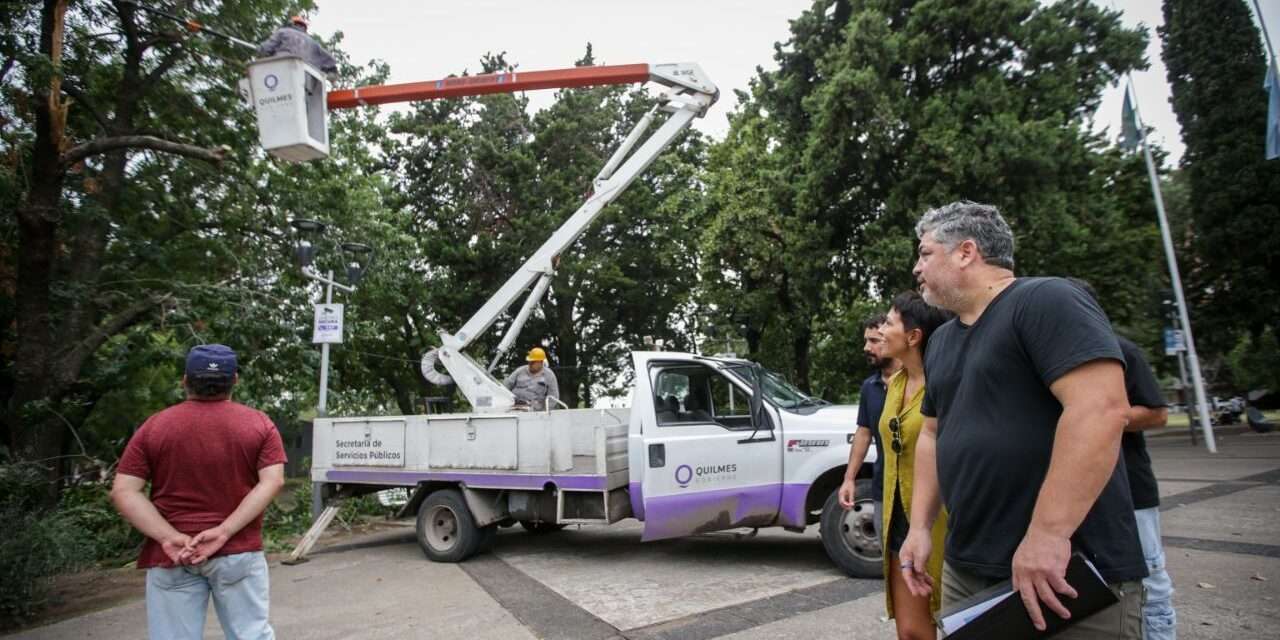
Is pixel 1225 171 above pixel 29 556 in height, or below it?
above

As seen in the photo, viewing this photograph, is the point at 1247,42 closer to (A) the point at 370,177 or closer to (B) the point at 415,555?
(A) the point at 370,177

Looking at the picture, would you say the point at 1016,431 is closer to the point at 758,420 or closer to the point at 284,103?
the point at 758,420

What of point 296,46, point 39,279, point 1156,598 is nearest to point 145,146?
point 39,279

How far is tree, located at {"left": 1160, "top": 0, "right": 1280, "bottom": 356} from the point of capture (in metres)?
20.6

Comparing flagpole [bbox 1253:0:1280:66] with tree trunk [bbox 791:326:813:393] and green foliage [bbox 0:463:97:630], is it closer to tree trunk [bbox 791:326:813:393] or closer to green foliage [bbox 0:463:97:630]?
tree trunk [bbox 791:326:813:393]

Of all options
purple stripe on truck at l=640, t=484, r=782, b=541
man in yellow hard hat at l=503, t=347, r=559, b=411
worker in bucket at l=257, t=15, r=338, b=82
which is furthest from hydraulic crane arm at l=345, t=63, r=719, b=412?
purple stripe on truck at l=640, t=484, r=782, b=541

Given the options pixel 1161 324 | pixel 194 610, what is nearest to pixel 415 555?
pixel 194 610

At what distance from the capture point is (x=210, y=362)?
3184mm

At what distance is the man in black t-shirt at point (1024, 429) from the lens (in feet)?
5.45

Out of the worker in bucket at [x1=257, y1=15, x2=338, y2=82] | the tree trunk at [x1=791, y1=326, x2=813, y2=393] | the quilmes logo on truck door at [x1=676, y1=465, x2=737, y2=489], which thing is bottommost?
the quilmes logo on truck door at [x1=676, y1=465, x2=737, y2=489]

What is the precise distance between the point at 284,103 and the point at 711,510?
5.25 metres

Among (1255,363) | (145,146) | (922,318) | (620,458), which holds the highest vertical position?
(145,146)

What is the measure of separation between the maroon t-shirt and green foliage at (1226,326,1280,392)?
3074 cm

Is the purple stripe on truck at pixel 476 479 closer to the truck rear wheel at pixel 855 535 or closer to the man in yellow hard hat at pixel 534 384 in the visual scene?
the man in yellow hard hat at pixel 534 384
